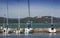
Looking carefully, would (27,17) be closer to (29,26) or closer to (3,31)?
(29,26)

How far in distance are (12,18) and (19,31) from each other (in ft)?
3.56

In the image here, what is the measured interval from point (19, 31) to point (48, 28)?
199 cm

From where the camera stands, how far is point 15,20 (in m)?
14.8

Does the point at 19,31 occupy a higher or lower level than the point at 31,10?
lower

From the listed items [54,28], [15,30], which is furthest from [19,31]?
[54,28]

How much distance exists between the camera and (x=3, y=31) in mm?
14391

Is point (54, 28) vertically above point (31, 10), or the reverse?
point (31, 10)

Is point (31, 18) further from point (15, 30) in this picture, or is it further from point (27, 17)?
point (15, 30)

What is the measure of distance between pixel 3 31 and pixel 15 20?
1.13m

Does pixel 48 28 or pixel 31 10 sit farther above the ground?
pixel 31 10

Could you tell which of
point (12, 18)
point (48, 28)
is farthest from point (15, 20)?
point (48, 28)

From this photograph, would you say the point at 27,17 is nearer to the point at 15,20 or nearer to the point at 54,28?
the point at 15,20

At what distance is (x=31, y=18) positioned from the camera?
48.2 feet

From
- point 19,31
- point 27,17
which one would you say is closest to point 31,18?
point 27,17
